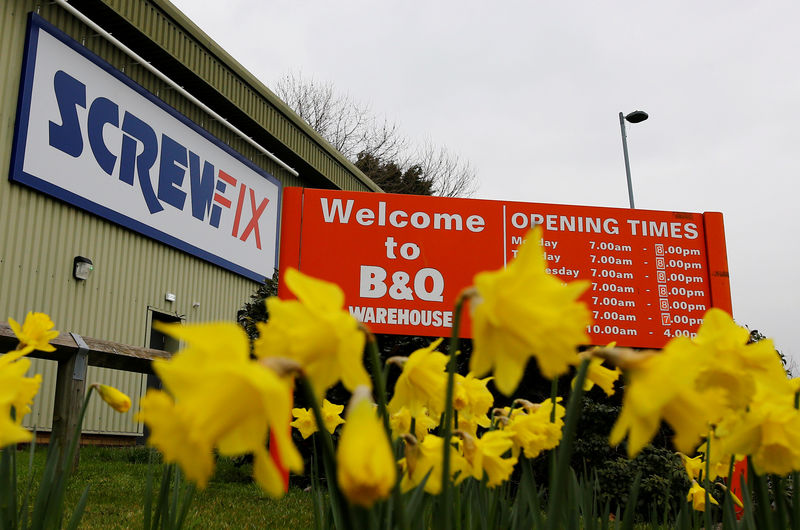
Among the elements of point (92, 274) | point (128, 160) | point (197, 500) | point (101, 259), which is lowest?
point (197, 500)

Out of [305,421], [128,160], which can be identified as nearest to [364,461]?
[305,421]

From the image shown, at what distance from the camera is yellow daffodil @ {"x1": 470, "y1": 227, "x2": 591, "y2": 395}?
66 centimetres

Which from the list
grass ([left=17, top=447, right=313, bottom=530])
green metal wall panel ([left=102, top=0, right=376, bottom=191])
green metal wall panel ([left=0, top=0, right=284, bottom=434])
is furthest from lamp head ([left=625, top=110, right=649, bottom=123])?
grass ([left=17, top=447, right=313, bottom=530])

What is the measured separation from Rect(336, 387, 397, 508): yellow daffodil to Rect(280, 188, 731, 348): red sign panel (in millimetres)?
3679

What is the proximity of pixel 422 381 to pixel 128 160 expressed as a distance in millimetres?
8659

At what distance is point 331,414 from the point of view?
209 centimetres

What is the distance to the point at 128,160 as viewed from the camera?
8.77 m

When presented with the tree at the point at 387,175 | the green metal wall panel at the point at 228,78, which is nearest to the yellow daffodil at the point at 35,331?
the green metal wall panel at the point at 228,78

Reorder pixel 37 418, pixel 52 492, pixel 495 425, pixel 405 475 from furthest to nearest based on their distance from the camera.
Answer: pixel 37 418
pixel 495 425
pixel 52 492
pixel 405 475

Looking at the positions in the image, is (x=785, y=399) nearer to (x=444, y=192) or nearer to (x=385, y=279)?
(x=385, y=279)

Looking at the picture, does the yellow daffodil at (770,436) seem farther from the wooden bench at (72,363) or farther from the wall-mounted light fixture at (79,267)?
the wall-mounted light fixture at (79,267)

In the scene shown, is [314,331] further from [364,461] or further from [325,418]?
[325,418]

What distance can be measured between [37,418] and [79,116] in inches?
141

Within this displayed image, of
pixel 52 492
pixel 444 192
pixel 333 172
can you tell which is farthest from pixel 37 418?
pixel 444 192
